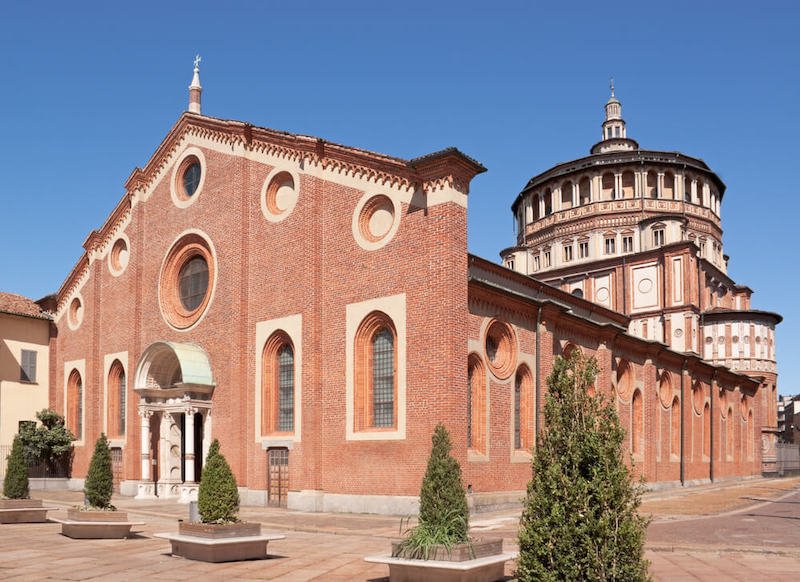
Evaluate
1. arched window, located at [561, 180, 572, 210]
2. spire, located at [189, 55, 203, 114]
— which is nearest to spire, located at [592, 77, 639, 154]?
arched window, located at [561, 180, 572, 210]

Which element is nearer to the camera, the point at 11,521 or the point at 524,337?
the point at 11,521

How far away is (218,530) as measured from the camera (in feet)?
45.1

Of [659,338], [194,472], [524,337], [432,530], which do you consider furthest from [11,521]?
[659,338]

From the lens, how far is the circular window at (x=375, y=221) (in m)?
23.2

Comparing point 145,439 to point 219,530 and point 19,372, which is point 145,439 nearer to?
point 19,372

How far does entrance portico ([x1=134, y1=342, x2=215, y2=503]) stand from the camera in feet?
92.2

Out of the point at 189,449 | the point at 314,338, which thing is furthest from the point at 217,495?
the point at 189,449

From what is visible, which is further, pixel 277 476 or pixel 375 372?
pixel 277 476

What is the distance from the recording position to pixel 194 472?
30.4m

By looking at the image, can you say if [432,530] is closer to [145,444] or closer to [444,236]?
[444,236]

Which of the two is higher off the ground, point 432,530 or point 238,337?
point 238,337

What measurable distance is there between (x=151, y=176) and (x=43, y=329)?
411 inches

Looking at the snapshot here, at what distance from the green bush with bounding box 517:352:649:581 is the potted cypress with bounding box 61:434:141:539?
37.7 ft

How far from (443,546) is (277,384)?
1654 centimetres
